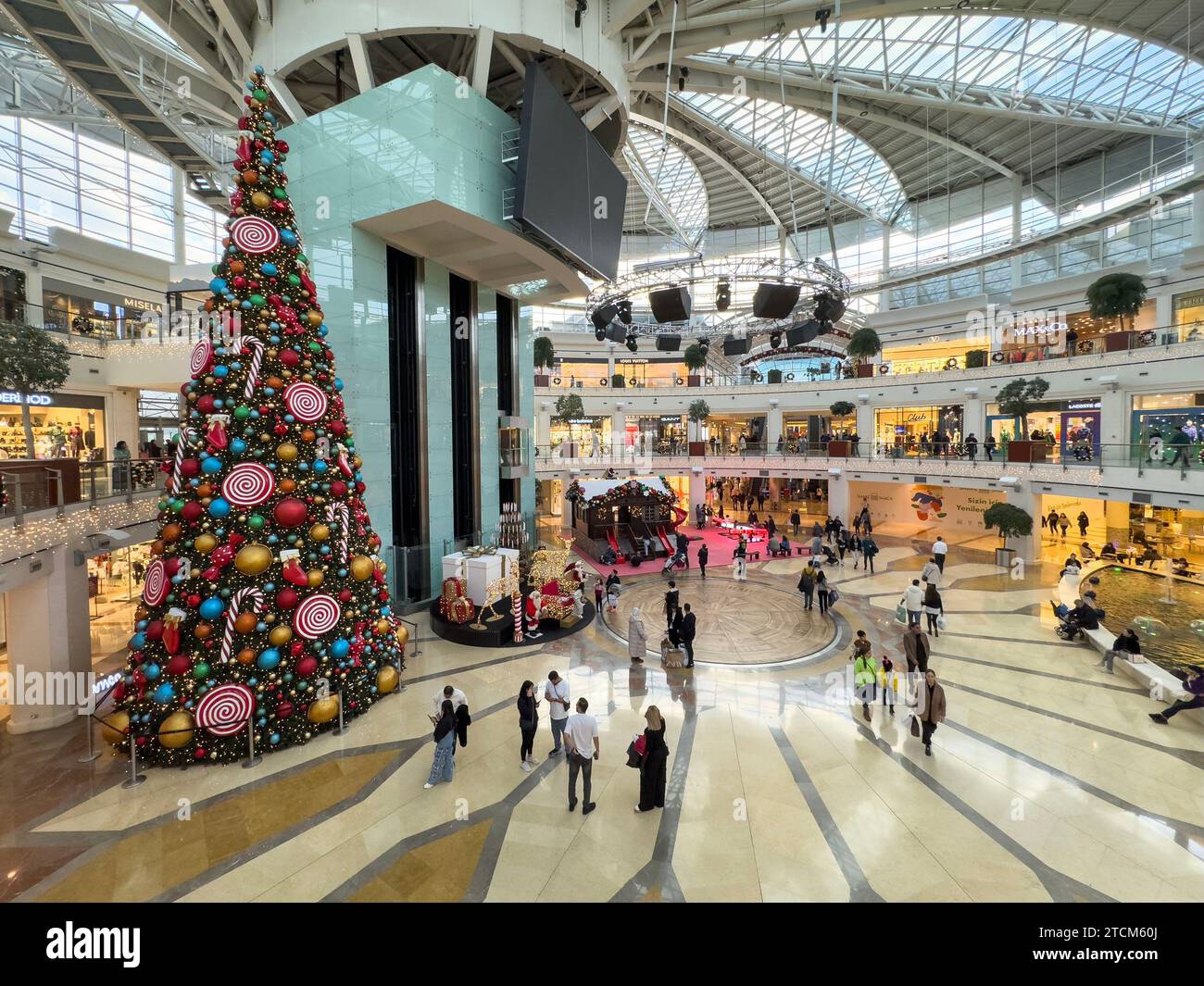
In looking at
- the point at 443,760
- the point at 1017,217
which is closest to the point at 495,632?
the point at 443,760

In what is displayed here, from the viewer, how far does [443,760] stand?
591 centimetres

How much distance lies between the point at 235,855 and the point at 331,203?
11884 millimetres

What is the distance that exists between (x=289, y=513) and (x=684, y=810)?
596 centimetres

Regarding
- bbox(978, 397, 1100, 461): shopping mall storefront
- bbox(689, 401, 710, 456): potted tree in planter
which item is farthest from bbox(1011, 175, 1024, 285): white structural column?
bbox(689, 401, 710, 456): potted tree in planter

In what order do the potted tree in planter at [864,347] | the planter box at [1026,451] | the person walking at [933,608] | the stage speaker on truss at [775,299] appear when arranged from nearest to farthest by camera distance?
the person walking at [933,608] → the stage speaker on truss at [775,299] → the planter box at [1026,451] → the potted tree in planter at [864,347]

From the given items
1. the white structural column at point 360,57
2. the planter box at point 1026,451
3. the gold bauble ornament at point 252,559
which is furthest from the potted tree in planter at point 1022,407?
the gold bauble ornament at point 252,559

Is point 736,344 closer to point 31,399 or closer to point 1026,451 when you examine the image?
point 1026,451

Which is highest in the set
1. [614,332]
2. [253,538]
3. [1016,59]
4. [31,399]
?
[1016,59]

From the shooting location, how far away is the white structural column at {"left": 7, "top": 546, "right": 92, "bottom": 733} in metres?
7.34

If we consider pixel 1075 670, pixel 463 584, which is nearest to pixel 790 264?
pixel 1075 670

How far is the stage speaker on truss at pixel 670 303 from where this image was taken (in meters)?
17.1

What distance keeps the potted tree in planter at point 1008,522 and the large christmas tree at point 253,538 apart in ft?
60.4

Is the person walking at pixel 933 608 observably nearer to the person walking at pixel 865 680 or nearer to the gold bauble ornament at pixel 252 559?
the person walking at pixel 865 680

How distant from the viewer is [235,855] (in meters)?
4.84
